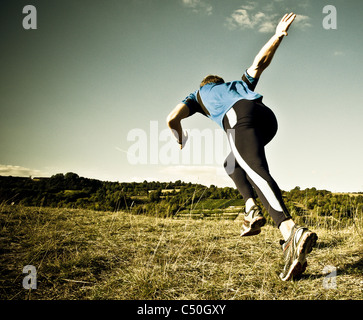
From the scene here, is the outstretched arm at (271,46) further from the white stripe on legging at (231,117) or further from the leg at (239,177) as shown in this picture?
the leg at (239,177)

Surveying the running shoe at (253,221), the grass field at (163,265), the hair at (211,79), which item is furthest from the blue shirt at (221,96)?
the grass field at (163,265)

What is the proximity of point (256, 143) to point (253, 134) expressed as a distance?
0.08 meters

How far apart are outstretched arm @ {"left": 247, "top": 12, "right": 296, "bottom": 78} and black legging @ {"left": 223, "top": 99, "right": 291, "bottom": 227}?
1.16 feet

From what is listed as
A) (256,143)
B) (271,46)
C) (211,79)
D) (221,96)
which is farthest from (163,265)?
(271,46)

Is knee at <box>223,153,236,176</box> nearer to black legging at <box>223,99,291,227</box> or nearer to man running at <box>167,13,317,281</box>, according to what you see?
man running at <box>167,13,317,281</box>

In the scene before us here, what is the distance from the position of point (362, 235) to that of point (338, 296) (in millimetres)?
1907

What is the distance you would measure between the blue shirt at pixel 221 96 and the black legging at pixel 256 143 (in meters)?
0.08

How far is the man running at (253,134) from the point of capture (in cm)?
157

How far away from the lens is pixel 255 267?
2.01 metres

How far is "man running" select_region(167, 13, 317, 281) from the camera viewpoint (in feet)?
5.16
